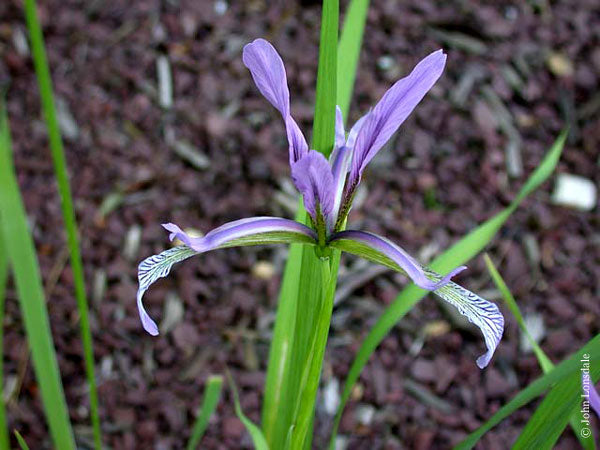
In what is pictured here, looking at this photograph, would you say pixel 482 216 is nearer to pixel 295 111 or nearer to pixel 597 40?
pixel 295 111

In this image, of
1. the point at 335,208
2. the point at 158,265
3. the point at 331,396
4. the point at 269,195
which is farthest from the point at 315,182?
the point at 269,195

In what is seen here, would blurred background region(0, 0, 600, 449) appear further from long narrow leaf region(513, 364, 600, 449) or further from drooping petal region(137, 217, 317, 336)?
drooping petal region(137, 217, 317, 336)

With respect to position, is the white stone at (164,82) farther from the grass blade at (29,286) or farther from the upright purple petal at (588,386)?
the upright purple petal at (588,386)

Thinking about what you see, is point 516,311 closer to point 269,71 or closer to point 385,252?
point 385,252

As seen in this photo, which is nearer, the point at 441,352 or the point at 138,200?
the point at 441,352

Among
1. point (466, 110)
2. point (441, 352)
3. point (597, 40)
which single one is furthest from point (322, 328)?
point (597, 40)

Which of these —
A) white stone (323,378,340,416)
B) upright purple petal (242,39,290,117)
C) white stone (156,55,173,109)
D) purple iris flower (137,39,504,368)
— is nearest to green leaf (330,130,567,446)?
purple iris flower (137,39,504,368)

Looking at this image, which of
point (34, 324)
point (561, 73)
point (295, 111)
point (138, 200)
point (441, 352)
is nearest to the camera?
point (34, 324)
